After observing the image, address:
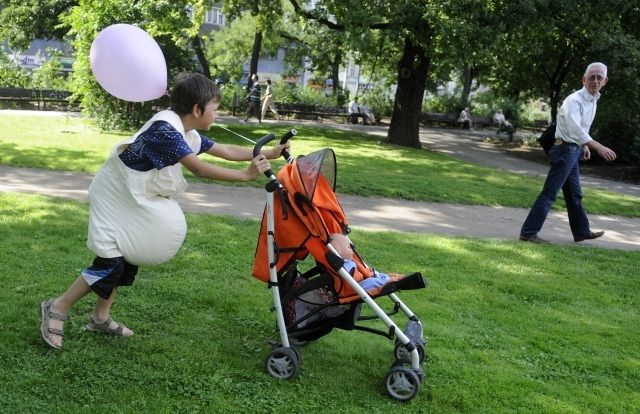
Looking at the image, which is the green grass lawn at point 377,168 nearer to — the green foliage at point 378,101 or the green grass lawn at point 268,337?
the green grass lawn at point 268,337

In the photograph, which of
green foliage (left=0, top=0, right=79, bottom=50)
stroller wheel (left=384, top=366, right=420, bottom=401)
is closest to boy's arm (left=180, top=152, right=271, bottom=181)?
stroller wheel (left=384, top=366, right=420, bottom=401)

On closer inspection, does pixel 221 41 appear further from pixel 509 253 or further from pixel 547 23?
pixel 509 253

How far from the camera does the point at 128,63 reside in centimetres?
353

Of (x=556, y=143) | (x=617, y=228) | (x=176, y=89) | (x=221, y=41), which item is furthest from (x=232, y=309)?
A: (x=221, y=41)

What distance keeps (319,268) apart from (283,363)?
0.61 meters

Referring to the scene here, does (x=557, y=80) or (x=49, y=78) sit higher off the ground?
(x=557, y=80)

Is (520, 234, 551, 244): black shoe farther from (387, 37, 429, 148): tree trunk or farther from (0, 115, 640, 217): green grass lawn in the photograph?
(387, 37, 429, 148): tree trunk

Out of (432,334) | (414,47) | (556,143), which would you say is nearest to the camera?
(432,334)

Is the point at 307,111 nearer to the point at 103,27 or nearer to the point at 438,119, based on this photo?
the point at 438,119

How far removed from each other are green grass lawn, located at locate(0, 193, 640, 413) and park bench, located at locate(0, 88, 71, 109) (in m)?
16.9

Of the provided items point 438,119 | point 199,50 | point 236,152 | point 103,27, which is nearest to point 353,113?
point 438,119

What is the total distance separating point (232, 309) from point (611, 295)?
3.48 metres

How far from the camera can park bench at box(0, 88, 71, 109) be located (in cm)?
2162

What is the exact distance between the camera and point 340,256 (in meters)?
3.62
